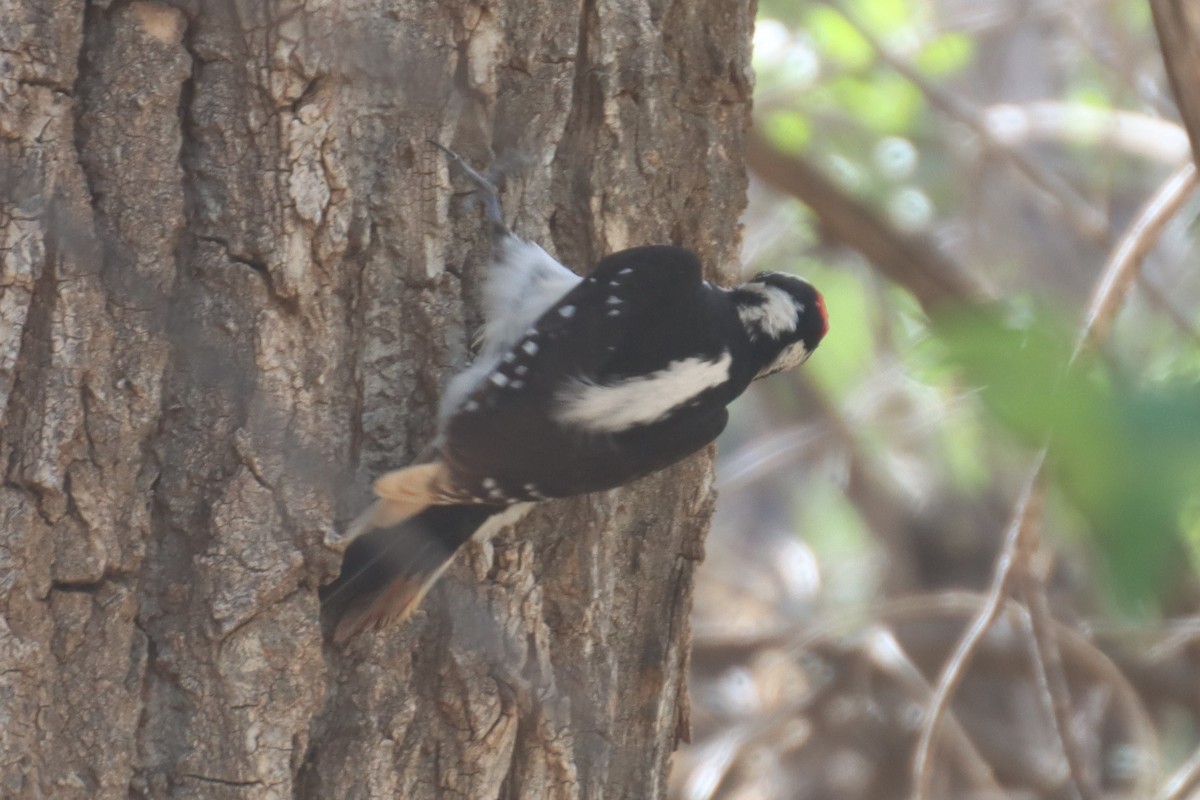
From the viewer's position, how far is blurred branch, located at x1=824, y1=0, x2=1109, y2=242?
4180mm

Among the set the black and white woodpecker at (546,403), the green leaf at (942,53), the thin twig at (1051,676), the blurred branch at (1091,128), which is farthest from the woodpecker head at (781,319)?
the green leaf at (942,53)

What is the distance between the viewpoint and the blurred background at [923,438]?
14.2 feet

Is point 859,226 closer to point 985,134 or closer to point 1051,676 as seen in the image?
point 985,134

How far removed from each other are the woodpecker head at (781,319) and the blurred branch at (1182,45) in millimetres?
986

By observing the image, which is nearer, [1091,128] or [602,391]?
[602,391]

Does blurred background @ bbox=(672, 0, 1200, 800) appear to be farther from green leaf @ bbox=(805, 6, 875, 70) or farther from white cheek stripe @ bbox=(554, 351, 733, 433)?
white cheek stripe @ bbox=(554, 351, 733, 433)

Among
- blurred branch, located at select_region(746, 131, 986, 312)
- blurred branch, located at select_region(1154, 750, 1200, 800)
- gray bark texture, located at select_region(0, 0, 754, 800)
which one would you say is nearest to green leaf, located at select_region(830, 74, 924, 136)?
blurred branch, located at select_region(746, 131, 986, 312)

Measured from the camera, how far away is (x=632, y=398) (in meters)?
2.15

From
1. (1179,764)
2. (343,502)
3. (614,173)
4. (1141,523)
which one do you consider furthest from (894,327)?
(1141,523)

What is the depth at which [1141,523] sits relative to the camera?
684mm

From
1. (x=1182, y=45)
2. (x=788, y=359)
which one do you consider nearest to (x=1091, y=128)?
(x=788, y=359)

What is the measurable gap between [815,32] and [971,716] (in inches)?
110

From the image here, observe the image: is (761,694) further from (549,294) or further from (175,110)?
(175,110)

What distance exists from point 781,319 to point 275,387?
3.63 feet
